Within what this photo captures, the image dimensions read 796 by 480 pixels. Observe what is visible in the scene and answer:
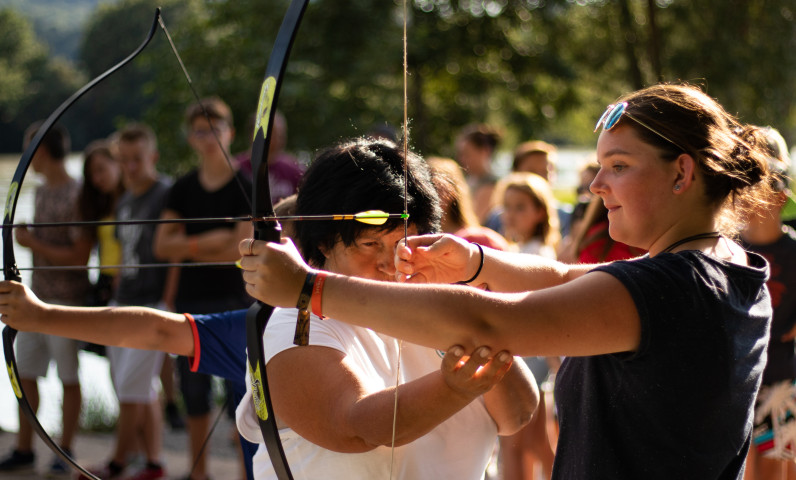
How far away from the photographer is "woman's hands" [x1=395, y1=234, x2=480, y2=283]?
1.49m

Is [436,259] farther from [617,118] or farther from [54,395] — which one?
[54,395]

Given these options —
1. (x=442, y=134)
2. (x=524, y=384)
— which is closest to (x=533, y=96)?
(x=442, y=134)

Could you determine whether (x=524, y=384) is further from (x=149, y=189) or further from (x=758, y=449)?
(x=149, y=189)

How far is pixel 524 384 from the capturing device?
5.36ft

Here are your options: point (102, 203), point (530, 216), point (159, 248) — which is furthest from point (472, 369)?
point (102, 203)

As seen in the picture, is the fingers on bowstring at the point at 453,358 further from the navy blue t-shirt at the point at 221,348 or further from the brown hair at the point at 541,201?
the brown hair at the point at 541,201

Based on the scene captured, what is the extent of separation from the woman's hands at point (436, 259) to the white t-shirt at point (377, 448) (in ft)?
0.52

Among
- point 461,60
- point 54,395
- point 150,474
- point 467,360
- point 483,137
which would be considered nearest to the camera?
point 467,360

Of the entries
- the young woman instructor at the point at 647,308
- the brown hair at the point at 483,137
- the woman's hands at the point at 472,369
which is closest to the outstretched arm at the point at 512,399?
the young woman instructor at the point at 647,308

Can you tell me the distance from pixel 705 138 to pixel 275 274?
2.39ft

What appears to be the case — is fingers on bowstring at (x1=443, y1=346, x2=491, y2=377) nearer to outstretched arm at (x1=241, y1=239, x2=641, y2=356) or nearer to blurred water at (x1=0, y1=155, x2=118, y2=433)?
outstretched arm at (x1=241, y1=239, x2=641, y2=356)

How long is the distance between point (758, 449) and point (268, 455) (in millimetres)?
2174

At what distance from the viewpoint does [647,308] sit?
3.77 ft

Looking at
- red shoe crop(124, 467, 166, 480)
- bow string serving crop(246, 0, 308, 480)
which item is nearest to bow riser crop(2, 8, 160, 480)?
bow string serving crop(246, 0, 308, 480)
